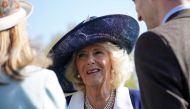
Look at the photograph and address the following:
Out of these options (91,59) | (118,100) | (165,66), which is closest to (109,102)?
(118,100)

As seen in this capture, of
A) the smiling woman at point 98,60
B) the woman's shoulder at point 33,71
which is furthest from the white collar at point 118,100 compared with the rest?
the woman's shoulder at point 33,71

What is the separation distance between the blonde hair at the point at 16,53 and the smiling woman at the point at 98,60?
2141 millimetres

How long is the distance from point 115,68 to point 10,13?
2.32 metres

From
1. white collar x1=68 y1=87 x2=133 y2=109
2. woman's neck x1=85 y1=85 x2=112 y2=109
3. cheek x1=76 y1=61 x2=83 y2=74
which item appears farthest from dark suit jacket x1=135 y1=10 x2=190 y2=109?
cheek x1=76 y1=61 x2=83 y2=74

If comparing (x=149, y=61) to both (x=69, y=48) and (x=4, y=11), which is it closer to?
(x=4, y=11)

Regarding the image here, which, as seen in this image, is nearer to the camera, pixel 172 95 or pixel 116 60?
pixel 172 95

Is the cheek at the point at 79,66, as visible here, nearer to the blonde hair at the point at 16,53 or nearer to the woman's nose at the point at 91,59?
the woman's nose at the point at 91,59

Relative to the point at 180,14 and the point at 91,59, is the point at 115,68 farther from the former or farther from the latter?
the point at 180,14

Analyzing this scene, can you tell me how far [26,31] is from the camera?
236 centimetres

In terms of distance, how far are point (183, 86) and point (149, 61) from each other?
188mm

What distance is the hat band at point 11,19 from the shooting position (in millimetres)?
2270

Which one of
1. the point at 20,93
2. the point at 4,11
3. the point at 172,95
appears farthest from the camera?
the point at 4,11

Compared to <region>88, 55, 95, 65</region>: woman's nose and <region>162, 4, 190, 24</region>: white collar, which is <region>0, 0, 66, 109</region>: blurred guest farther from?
<region>88, 55, 95, 65</region>: woman's nose

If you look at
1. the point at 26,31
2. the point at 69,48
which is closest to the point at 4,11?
the point at 26,31
